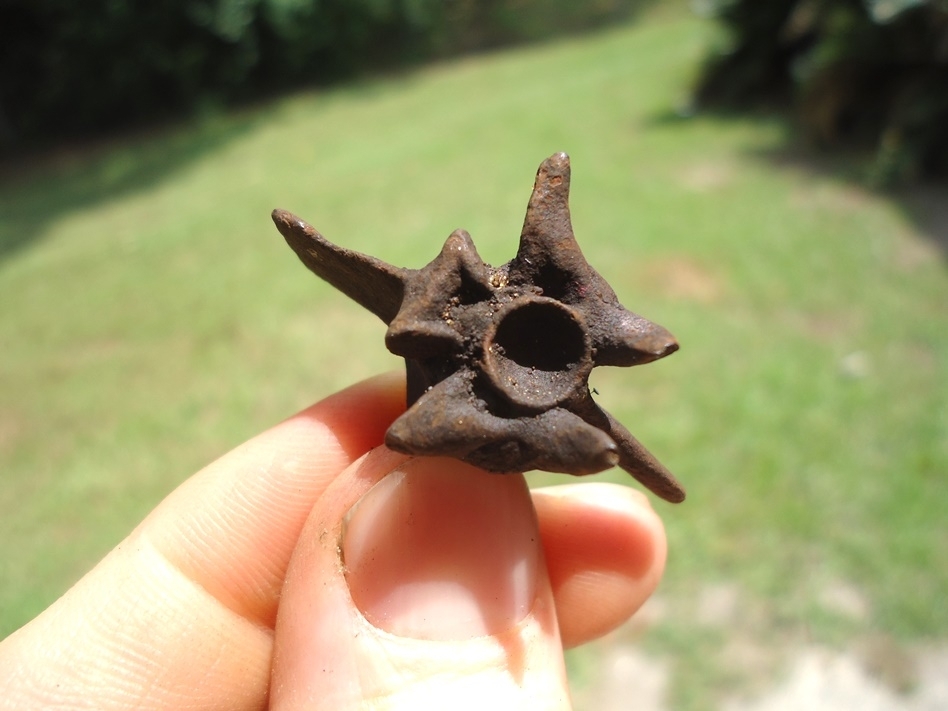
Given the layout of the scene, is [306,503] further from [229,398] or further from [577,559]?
[229,398]

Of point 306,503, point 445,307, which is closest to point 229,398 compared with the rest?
point 306,503

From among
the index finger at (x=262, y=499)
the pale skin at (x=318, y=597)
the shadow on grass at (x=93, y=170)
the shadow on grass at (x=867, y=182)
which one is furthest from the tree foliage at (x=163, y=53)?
the pale skin at (x=318, y=597)

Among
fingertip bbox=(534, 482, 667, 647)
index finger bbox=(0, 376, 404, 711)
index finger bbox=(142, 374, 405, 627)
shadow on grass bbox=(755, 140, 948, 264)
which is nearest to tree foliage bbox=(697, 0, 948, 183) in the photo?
shadow on grass bbox=(755, 140, 948, 264)

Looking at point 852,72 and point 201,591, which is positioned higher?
point 852,72

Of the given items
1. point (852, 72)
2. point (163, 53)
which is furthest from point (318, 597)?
point (163, 53)

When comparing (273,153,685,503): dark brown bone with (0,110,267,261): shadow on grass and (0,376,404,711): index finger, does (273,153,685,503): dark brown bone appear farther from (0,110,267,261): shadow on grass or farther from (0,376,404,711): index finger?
(0,110,267,261): shadow on grass

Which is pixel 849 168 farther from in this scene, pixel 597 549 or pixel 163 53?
pixel 163 53
